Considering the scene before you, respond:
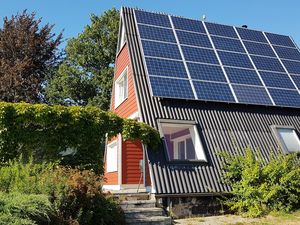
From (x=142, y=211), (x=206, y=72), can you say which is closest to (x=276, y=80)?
(x=206, y=72)

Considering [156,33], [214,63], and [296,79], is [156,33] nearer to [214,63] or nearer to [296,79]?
[214,63]

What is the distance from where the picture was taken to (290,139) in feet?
48.8

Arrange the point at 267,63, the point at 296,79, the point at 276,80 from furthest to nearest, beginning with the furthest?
the point at 267,63 < the point at 296,79 < the point at 276,80

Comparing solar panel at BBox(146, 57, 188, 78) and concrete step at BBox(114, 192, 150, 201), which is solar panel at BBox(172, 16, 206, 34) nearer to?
solar panel at BBox(146, 57, 188, 78)

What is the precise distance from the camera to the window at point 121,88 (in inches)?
714

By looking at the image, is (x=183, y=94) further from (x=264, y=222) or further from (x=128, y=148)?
(x=264, y=222)

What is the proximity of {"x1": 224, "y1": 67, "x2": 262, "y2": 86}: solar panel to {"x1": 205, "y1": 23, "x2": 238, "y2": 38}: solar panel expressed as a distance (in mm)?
3078

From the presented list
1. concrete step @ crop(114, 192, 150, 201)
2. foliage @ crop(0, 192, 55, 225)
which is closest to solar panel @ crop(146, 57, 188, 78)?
concrete step @ crop(114, 192, 150, 201)

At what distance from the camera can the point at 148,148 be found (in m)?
12.4

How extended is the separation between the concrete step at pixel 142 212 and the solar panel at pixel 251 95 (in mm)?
6668

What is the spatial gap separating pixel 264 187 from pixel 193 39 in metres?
8.64

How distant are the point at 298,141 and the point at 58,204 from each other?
10.8 m

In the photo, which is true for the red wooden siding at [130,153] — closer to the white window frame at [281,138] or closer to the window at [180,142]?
the window at [180,142]

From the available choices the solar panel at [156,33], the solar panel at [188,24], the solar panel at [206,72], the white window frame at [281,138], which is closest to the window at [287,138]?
the white window frame at [281,138]
